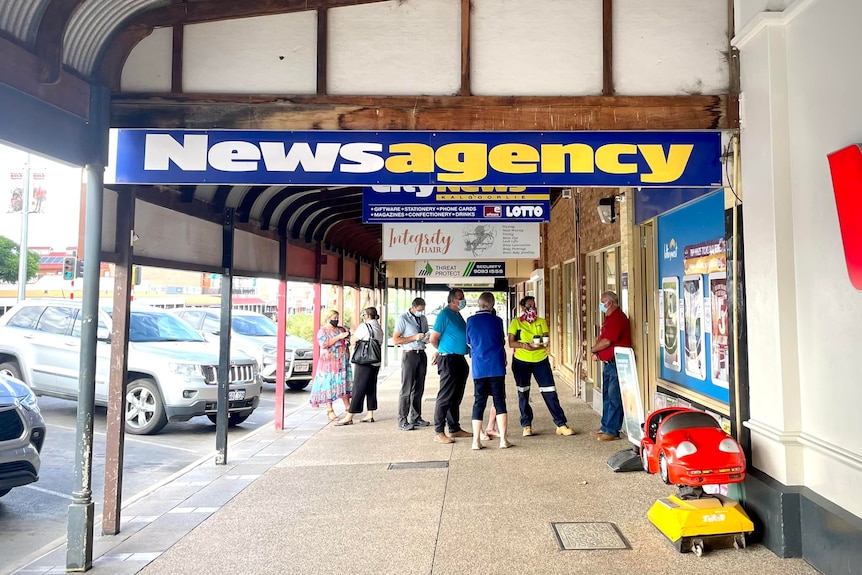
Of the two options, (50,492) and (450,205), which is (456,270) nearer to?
(450,205)

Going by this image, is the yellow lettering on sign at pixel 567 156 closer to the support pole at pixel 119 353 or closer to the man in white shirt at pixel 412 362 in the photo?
the support pole at pixel 119 353

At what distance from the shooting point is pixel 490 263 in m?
14.0

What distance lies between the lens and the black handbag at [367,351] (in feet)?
27.3

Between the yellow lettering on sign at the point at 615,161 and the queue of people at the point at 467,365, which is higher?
the yellow lettering on sign at the point at 615,161

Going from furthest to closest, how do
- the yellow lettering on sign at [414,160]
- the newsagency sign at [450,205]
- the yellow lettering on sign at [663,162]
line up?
the newsagency sign at [450,205] < the yellow lettering on sign at [414,160] < the yellow lettering on sign at [663,162]

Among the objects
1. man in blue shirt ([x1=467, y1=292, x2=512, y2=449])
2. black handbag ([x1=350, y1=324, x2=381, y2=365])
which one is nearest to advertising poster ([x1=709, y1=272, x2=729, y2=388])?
man in blue shirt ([x1=467, y1=292, x2=512, y2=449])

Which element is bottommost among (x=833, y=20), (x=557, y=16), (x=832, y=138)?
(x=832, y=138)

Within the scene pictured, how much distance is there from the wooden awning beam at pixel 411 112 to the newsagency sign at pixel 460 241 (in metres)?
5.14

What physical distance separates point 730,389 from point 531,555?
78.9 inches

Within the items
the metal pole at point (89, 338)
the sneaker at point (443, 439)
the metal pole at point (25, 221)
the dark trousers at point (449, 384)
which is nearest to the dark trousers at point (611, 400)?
the dark trousers at point (449, 384)

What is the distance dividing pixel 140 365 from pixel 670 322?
6919 mm

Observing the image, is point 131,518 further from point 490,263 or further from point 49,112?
point 490,263

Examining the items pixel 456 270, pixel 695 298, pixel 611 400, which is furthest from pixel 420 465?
pixel 456 270

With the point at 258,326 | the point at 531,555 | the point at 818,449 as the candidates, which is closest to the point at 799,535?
the point at 818,449
